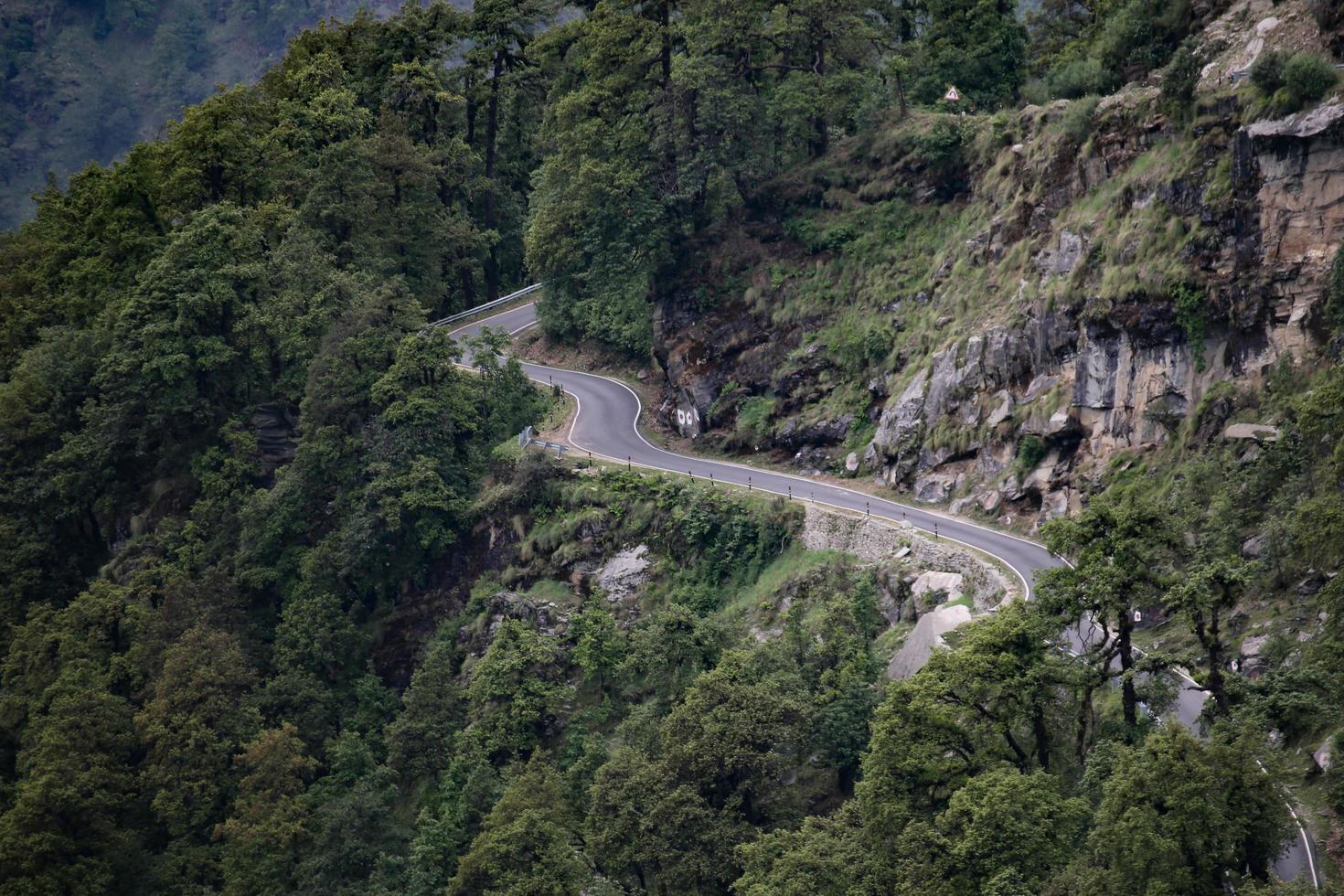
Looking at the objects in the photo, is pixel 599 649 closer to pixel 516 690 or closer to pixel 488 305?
pixel 516 690

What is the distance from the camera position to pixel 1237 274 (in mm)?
39312

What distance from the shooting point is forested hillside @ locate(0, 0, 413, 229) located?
479 feet

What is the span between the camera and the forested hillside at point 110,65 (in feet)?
479

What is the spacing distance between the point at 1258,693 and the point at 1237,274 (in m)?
14.2

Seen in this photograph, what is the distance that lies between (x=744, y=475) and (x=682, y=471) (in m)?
2.53

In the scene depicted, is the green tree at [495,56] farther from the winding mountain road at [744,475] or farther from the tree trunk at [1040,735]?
the tree trunk at [1040,735]

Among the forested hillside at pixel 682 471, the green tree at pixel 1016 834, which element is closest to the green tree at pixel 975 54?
the forested hillside at pixel 682 471

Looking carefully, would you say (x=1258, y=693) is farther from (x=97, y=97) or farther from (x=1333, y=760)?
(x=97, y=97)

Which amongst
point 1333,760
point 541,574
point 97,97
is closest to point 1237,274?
point 1333,760

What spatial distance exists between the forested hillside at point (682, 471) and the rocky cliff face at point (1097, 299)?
157 mm

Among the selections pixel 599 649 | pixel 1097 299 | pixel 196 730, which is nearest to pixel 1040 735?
pixel 1097 299

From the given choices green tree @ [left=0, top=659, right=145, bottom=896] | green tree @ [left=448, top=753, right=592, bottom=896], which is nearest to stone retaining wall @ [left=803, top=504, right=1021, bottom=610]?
green tree @ [left=448, top=753, right=592, bottom=896]

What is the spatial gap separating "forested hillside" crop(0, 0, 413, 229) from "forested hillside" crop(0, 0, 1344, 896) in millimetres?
75239

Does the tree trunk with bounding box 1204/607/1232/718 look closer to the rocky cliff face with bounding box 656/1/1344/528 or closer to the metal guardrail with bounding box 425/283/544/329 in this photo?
the rocky cliff face with bounding box 656/1/1344/528
